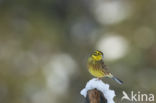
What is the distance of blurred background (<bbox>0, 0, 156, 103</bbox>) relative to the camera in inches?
384

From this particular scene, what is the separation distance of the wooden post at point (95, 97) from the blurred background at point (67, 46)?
7299 mm

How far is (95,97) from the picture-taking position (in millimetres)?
1992

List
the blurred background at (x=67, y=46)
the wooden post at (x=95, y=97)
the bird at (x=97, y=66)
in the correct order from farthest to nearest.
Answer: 1. the blurred background at (x=67, y=46)
2. the bird at (x=97, y=66)
3. the wooden post at (x=95, y=97)

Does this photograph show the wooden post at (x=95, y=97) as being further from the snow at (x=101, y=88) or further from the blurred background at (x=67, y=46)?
the blurred background at (x=67, y=46)

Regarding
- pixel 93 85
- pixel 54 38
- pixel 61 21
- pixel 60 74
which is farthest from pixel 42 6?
pixel 93 85

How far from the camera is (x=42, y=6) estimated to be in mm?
11602

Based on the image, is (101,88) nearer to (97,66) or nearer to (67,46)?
(97,66)

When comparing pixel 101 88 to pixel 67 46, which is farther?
pixel 67 46

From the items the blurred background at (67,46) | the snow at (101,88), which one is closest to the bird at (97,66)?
the snow at (101,88)

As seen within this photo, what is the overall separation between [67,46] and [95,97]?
8.83m

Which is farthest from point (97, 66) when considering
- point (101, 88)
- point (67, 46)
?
point (67, 46)

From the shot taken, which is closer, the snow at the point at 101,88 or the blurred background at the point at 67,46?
the snow at the point at 101,88

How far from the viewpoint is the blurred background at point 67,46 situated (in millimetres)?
9758

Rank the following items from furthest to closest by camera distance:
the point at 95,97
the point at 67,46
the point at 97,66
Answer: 1. the point at 67,46
2. the point at 97,66
3. the point at 95,97
